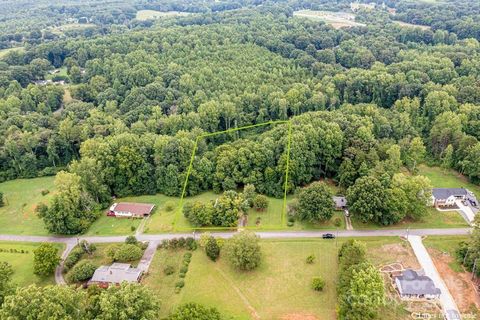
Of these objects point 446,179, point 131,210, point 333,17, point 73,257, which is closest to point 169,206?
point 131,210

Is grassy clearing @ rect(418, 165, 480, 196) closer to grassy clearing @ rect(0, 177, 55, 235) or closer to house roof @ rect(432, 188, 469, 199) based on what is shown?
house roof @ rect(432, 188, 469, 199)

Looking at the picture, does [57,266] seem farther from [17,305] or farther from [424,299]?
[424,299]

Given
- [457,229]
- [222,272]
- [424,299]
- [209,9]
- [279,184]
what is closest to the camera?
[424,299]

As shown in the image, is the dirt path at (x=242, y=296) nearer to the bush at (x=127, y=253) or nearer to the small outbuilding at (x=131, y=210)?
the bush at (x=127, y=253)

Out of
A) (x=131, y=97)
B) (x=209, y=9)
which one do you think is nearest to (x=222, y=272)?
(x=131, y=97)

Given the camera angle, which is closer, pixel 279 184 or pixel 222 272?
pixel 222 272

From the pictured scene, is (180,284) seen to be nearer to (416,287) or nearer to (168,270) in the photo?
(168,270)
